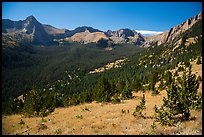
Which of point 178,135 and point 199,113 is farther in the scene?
point 199,113

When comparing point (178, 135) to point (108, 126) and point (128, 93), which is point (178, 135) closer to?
point (108, 126)

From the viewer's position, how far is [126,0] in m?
15.2

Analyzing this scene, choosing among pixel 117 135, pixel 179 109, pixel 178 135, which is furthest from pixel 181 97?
pixel 117 135

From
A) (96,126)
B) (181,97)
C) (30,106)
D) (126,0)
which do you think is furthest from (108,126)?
(30,106)

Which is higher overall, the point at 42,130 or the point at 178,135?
the point at 178,135

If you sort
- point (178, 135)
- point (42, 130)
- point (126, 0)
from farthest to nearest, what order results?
point (42, 130) < point (178, 135) < point (126, 0)

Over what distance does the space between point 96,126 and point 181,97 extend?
30.9 feet

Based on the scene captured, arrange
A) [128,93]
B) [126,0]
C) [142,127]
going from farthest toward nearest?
[128,93], [142,127], [126,0]

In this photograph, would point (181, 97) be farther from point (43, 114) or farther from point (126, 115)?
point (43, 114)

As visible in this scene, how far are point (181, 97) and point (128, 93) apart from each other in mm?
28089

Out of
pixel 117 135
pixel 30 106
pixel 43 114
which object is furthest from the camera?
pixel 30 106

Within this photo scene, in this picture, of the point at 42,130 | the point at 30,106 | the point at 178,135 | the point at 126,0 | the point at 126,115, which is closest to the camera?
the point at 126,0

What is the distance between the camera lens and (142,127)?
23.4 m

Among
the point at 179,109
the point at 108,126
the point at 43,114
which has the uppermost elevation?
the point at 179,109
